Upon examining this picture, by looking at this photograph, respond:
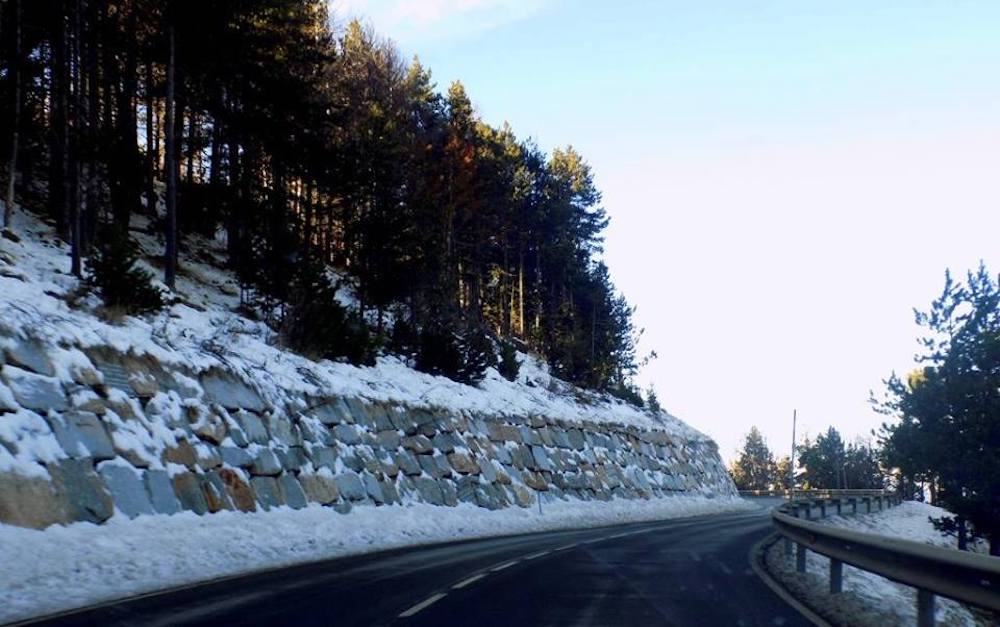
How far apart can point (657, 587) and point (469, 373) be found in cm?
2038

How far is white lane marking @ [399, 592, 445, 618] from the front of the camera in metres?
8.39

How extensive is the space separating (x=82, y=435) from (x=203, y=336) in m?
6.98

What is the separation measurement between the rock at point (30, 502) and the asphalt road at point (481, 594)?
8.29 ft

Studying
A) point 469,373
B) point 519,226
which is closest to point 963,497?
point 469,373

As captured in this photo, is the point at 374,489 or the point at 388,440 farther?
the point at 388,440

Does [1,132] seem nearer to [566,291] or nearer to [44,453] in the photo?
[44,453]

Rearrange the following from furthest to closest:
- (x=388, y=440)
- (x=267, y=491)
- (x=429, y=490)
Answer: (x=429, y=490) → (x=388, y=440) → (x=267, y=491)

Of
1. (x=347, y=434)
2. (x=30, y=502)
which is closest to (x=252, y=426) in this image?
(x=347, y=434)

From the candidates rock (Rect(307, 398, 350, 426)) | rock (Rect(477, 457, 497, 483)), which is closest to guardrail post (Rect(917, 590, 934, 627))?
rock (Rect(307, 398, 350, 426))

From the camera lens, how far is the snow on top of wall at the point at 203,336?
14492 mm

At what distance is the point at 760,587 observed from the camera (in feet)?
36.4

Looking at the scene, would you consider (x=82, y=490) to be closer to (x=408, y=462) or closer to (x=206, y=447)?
(x=206, y=447)

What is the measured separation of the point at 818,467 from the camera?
408 feet

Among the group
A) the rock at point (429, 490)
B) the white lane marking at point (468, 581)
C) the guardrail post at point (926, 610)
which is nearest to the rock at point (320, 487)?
the rock at point (429, 490)
